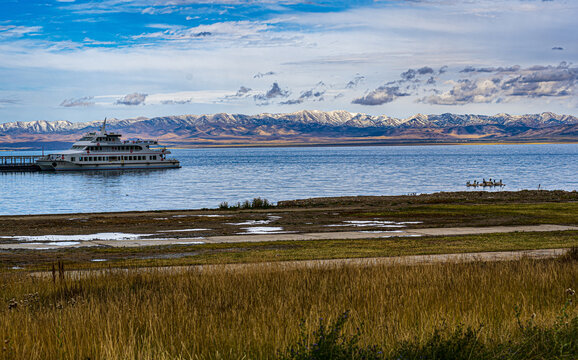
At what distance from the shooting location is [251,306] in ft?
29.4

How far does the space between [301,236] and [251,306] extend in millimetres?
15133

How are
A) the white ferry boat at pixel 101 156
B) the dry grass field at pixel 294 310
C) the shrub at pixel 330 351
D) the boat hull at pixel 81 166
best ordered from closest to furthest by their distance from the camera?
1. the shrub at pixel 330 351
2. the dry grass field at pixel 294 310
3. the boat hull at pixel 81 166
4. the white ferry boat at pixel 101 156

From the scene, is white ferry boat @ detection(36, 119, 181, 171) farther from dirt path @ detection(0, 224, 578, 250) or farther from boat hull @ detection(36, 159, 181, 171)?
dirt path @ detection(0, 224, 578, 250)

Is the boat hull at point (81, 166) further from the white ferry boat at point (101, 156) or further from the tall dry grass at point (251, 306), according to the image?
the tall dry grass at point (251, 306)

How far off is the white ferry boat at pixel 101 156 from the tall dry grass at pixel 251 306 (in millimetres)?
106181

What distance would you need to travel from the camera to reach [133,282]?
11.7 metres

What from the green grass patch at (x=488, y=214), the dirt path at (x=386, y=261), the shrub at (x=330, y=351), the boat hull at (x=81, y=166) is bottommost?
the boat hull at (x=81, y=166)

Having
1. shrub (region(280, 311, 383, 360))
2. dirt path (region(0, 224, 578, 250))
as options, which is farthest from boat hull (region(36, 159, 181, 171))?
shrub (region(280, 311, 383, 360))

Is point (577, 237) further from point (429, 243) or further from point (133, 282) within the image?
point (133, 282)

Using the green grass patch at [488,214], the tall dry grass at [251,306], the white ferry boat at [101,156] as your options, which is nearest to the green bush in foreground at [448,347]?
the tall dry grass at [251,306]

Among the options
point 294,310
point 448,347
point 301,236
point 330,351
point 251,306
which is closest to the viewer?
point 330,351

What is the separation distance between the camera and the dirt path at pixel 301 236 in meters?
22.6

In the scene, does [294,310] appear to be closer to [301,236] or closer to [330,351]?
[330,351]

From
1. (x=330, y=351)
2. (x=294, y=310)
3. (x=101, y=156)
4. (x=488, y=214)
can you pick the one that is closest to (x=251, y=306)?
(x=294, y=310)
